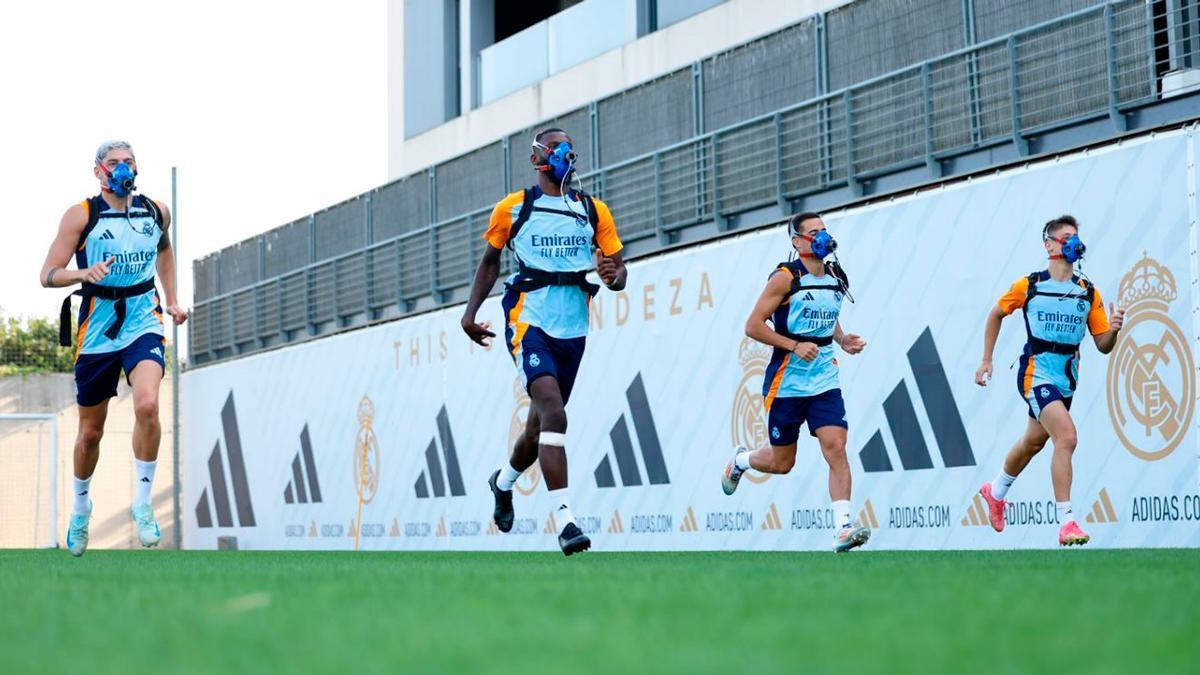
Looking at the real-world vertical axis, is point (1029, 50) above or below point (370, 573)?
above

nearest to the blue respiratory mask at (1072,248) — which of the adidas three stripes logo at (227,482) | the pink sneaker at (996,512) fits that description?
the pink sneaker at (996,512)

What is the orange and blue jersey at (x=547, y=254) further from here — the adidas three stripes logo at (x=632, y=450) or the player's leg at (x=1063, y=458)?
the adidas three stripes logo at (x=632, y=450)

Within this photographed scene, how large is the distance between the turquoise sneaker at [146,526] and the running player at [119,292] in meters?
0.02

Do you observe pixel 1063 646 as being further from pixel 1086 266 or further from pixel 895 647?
pixel 1086 266

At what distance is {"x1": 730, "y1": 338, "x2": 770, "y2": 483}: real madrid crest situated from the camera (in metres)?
14.9

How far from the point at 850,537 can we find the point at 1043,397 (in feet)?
5.41

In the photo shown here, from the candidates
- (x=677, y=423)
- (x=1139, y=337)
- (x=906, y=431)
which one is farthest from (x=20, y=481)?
(x=1139, y=337)

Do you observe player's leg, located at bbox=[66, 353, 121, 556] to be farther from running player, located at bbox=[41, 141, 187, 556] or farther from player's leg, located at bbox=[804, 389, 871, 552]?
player's leg, located at bbox=[804, 389, 871, 552]

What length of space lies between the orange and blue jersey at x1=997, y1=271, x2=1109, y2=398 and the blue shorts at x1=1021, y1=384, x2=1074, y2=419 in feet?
0.03

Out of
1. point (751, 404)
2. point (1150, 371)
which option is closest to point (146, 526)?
point (1150, 371)

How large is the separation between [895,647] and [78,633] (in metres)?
1.93

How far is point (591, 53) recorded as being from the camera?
25203 mm

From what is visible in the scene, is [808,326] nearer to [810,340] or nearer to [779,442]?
[810,340]

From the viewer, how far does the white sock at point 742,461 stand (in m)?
10.8
